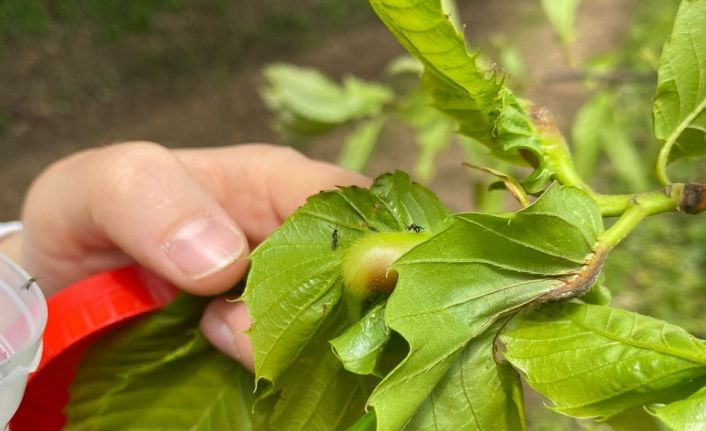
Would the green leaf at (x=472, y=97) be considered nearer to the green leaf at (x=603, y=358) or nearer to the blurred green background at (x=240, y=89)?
the green leaf at (x=603, y=358)

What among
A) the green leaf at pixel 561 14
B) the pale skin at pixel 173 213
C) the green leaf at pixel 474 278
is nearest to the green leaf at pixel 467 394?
the green leaf at pixel 474 278

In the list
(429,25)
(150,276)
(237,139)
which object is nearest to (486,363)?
(429,25)

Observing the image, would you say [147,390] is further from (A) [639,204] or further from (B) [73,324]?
(A) [639,204]

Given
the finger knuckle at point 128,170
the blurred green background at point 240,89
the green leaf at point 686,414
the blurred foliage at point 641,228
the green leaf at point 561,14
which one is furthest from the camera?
the blurred green background at point 240,89

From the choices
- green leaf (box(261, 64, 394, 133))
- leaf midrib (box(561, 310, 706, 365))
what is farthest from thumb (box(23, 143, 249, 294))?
green leaf (box(261, 64, 394, 133))

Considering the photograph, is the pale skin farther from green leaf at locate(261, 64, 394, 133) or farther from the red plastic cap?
green leaf at locate(261, 64, 394, 133)
